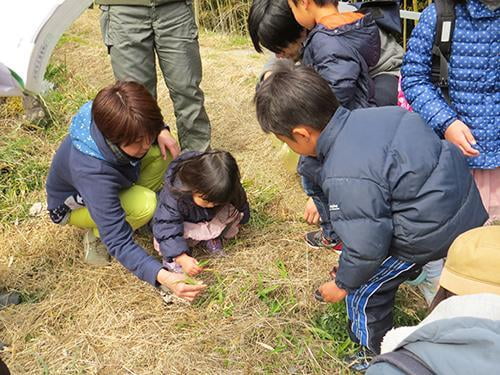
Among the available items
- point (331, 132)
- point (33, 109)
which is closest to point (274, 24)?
point (331, 132)

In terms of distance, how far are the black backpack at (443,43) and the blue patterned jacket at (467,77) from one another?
0.06ft

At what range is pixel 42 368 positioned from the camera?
221 cm

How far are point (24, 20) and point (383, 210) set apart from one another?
8.60ft

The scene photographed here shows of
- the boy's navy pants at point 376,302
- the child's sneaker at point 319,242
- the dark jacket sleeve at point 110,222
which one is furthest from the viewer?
the child's sneaker at point 319,242

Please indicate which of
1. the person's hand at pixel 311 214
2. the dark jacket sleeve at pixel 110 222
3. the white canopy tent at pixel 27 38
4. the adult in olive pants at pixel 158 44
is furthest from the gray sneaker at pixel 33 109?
the person's hand at pixel 311 214

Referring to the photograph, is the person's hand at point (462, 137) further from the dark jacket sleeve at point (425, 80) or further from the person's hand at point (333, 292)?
the person's hand at point (333, 292)

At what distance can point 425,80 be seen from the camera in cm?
233

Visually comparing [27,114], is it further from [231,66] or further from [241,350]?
[241,350]

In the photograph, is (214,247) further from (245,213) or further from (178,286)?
(178,286)

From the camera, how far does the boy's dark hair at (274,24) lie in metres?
2.71

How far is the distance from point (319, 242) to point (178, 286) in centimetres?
81

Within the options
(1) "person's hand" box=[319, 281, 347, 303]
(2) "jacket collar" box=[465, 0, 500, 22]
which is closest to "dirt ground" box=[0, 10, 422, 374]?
(1) "person's hand" box=[319, 281, 347, 303]

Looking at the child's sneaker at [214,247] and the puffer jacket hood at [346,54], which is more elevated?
the puffer jacket hood at [346,54]

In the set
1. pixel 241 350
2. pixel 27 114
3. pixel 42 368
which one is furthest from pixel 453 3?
pixel 27 114
